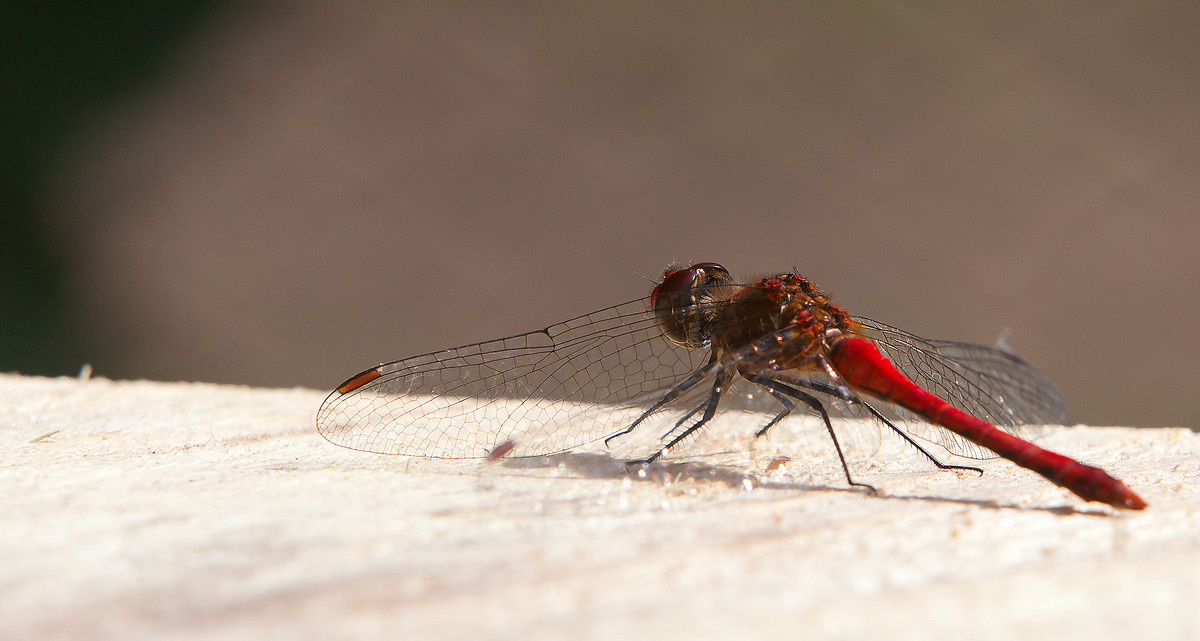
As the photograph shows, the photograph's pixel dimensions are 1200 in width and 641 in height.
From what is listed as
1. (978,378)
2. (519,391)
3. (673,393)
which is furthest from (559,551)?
(978,378)

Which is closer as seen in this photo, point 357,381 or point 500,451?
point 500,451

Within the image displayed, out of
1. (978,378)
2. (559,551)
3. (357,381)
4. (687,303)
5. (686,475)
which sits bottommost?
(559,551)

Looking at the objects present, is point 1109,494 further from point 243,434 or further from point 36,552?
point 243,434

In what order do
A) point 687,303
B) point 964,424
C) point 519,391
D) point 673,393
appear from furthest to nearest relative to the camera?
point 687,303 → point 519,391 → point 673,393 → point 964,424

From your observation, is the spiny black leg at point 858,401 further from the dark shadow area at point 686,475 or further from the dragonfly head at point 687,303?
the dark shadow area at point 686,475

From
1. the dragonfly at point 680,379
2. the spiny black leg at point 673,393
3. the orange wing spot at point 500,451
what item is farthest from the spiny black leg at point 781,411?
the orange wing spot at point 500,451

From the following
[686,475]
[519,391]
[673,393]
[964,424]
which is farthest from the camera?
[519,391]

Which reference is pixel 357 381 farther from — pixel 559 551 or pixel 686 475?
pixel 559 551
